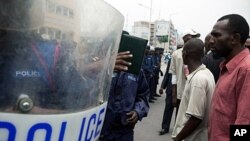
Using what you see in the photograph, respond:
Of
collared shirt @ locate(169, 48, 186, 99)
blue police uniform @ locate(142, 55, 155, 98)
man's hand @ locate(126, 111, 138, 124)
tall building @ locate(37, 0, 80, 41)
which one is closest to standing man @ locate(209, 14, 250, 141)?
man's hand @ locate(126, 111, 138, 124)

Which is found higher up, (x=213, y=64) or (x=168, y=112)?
(x=213, y=64)

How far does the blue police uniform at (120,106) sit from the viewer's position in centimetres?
271

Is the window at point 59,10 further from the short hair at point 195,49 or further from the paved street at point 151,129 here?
the paved street at point 151,129

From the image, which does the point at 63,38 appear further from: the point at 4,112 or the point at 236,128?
the point at 236,128

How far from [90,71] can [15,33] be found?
0.33m

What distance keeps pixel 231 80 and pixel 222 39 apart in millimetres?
330

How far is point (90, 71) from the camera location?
4.14 ft

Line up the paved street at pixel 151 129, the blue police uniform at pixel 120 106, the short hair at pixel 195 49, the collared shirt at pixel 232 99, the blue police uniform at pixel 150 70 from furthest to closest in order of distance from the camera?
the blue police uniform at pixel 150 70 → the paved street at pixel 151 129 → the short hair at pixel 195 49 → the blue police uniform at pixel 120 106 → the collared shirt at pixel 232 99

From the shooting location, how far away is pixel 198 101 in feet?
9.12

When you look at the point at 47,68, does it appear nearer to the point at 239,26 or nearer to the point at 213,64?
the point at 239,26

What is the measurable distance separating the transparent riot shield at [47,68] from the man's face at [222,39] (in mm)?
1357

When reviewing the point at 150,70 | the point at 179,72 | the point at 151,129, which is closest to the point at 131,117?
the point at 179,72

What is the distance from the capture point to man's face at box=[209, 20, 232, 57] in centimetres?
240

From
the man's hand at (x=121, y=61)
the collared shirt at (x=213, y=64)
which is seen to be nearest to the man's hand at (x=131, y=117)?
the man's hand at (x=121, y=61)
